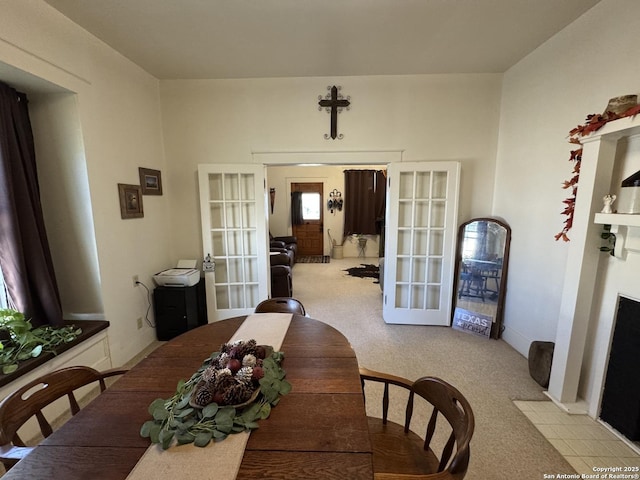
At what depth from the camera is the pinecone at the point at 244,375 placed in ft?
3.32

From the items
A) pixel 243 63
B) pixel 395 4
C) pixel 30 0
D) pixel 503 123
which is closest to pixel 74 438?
pixel 30 0

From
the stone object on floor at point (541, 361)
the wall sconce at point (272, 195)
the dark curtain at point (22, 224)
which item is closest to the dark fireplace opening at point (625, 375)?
the stone object on floor at point (541, 361)

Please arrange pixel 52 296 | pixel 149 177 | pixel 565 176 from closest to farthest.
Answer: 1. pixel 52 296
2. pixel 565 176
3. pixel 149 177

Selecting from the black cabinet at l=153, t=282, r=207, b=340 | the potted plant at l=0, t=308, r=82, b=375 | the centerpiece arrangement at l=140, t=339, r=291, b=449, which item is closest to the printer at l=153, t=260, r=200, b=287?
the black cabinet at l=153, t=282, r=207, b=340

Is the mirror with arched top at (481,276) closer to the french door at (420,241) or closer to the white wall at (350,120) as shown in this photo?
the french door at (420,241)

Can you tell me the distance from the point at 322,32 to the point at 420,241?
2341 mm

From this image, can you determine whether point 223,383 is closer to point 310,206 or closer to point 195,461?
point 195,461

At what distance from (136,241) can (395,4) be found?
301 centimetres

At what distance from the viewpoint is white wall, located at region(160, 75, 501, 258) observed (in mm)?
3098

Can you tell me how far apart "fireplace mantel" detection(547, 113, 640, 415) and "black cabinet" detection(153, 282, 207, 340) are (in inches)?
131

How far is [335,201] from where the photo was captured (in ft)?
24.7

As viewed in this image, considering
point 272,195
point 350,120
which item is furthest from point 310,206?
point 350,120

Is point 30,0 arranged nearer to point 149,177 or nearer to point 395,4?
point 149,177

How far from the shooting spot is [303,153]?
3.23 m
